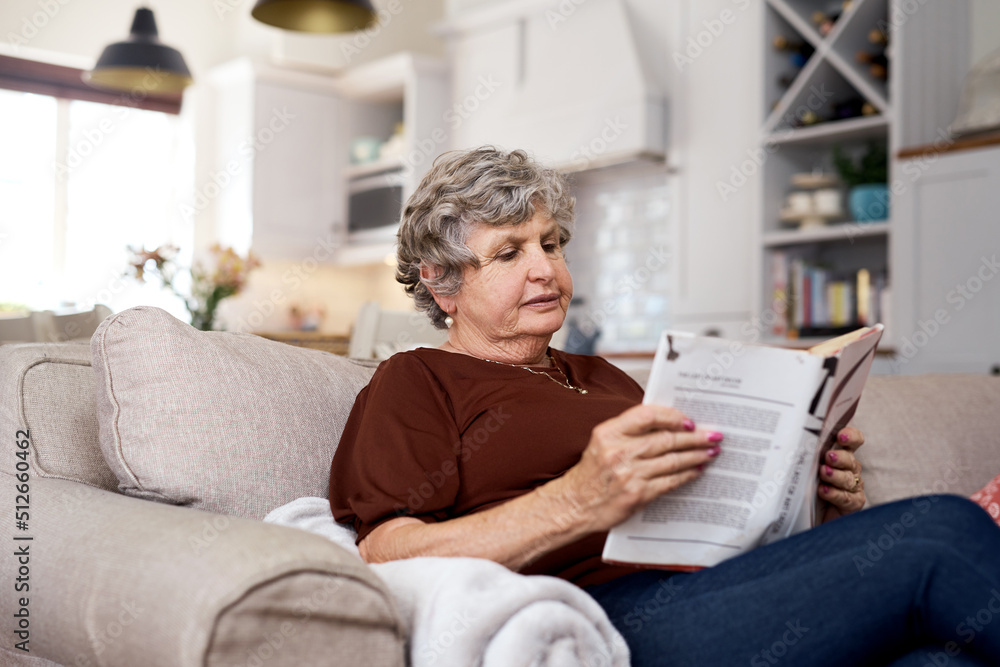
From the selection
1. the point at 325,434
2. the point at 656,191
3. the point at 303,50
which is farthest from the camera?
the point at 303,50

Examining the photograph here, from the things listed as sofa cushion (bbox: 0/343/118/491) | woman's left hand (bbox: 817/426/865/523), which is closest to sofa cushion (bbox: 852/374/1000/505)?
woman's left hand (bbox: 817/426/865/523)

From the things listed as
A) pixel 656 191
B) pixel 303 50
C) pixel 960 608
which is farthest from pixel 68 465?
pixel 303 50

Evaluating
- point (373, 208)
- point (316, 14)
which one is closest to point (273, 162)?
point (373, 208)

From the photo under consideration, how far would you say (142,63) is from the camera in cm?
398

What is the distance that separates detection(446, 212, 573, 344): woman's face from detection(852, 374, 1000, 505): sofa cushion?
2.44ft

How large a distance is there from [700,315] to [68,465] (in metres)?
3.34

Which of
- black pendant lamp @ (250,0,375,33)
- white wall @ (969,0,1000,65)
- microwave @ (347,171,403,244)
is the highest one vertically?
white wall @ (969,0,1000,65)

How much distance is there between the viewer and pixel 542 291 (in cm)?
161

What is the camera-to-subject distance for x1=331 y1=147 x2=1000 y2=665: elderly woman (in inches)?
42.6

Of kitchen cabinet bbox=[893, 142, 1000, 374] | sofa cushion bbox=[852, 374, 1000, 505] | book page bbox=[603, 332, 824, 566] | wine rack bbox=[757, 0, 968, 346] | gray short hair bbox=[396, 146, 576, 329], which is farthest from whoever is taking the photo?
wine rack bbox=[757, 0, 968, 346]

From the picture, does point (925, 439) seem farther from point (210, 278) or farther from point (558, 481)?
point (210, 278)

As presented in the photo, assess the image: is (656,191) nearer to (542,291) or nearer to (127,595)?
(542,291)

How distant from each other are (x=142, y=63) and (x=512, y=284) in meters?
2.96

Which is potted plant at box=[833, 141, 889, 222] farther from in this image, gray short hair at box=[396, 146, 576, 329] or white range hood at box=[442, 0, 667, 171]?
gray short hair at box=[396, 146, 576, 329]
